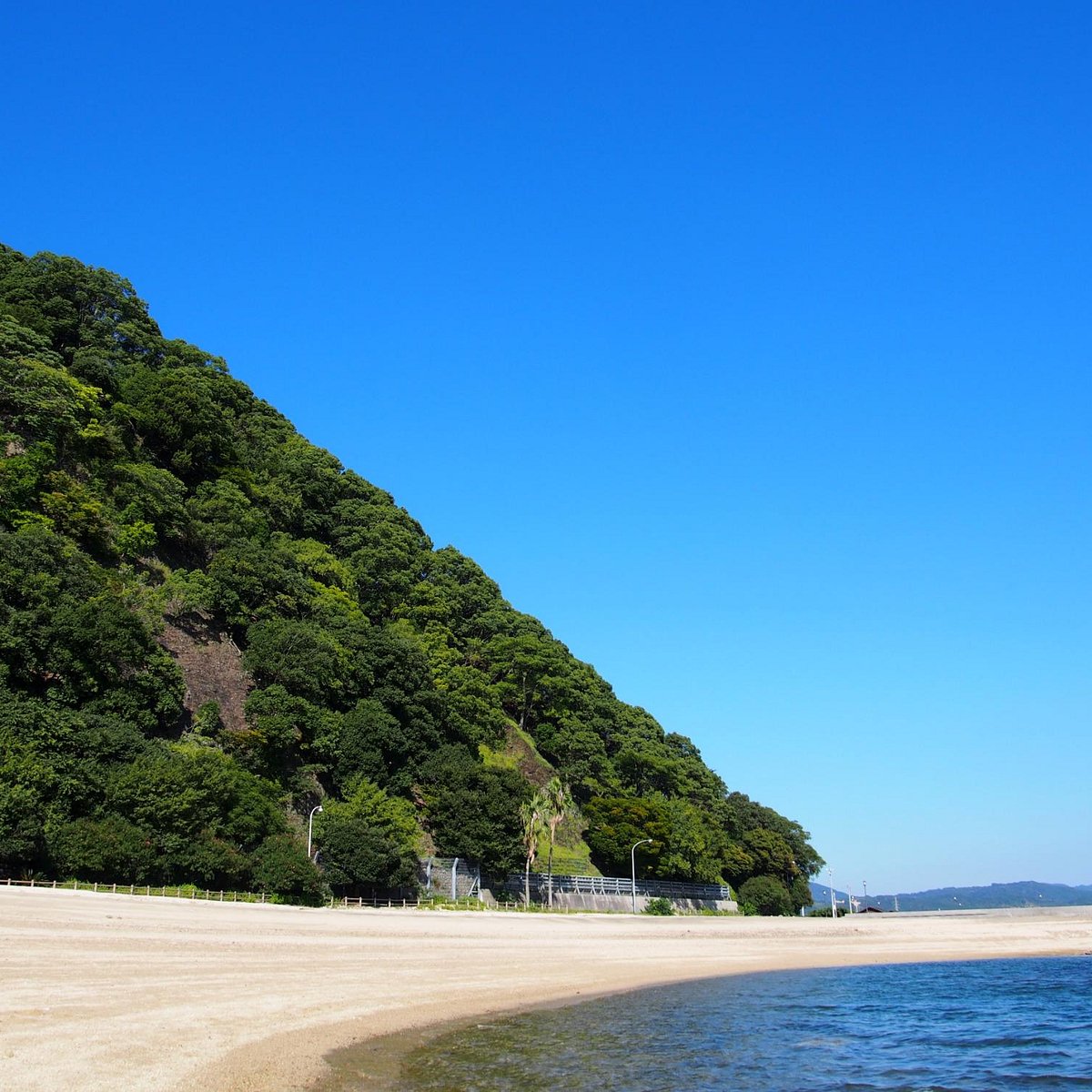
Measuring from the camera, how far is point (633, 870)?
75562 mm

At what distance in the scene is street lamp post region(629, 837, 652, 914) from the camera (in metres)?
75.1

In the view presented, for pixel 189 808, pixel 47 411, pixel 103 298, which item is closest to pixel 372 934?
pixel 189 808

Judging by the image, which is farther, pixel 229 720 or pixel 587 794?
pixel 587 794

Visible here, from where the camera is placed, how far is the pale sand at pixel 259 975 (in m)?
13.2

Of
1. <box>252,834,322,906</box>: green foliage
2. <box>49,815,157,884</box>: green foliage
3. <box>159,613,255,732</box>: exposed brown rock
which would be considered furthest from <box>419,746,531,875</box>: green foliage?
<box>49,815,157,884</box>: green foliage

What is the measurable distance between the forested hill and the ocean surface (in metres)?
25.3

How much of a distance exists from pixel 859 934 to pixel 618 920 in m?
19.9

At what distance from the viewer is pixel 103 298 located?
8412 centimetres

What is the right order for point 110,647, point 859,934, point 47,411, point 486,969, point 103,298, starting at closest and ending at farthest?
1. point 486,969
2. point 110,647
3. point 47,411
4. point 859,934
5. point 103,298

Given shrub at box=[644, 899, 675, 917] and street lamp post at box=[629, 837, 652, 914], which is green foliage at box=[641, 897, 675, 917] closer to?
shrub at box=[644, 899, 675, 917]

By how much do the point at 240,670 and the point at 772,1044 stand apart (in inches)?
1887

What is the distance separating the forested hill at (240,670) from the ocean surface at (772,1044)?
25334 millimetres

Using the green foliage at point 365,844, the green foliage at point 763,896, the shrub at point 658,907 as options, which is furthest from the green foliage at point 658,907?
the green foliage at point 365,844

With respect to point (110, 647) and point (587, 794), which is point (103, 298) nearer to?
point (110, 647)
